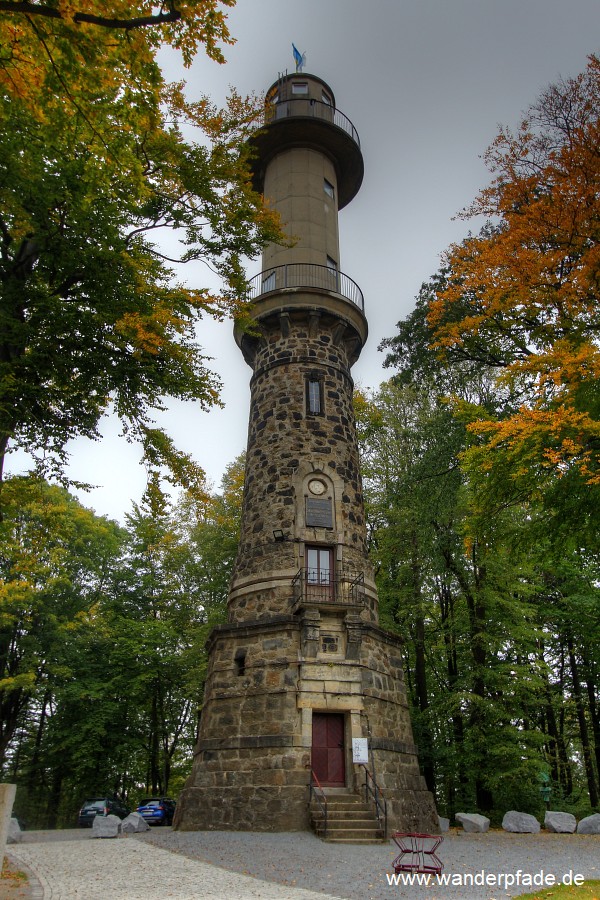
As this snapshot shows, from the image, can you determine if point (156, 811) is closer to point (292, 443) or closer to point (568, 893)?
point (292, 443)

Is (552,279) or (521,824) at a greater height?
(552,279)

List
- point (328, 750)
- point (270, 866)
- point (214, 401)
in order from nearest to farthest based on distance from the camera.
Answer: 1. point (270, 866)
2. point (214, 401)
3. point (328, 750)

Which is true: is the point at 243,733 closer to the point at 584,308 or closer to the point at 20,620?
the point at 584,308

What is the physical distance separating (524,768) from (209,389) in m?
13.1

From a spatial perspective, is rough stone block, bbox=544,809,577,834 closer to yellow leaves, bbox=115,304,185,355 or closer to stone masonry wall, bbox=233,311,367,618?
stone masonry wall, bbox=233,311,367,618

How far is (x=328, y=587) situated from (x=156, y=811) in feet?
37.3

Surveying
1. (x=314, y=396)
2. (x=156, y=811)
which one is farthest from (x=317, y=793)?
(x=156, y=811)

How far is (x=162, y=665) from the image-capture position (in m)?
25.9

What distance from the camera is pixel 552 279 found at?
11.0 m

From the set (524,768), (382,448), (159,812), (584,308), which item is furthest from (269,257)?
(159,812)

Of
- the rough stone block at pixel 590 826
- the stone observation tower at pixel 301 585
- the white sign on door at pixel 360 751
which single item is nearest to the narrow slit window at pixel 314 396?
the stone observation tower at pixel 301 585

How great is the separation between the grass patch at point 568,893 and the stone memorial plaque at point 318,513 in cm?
925

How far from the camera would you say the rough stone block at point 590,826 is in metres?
14.4

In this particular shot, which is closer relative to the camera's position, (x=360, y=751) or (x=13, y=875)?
(x=13, y=875)
